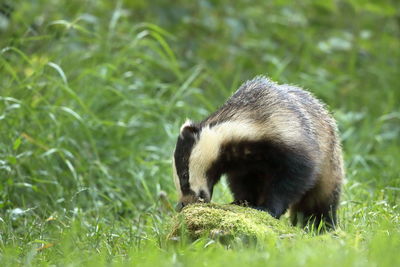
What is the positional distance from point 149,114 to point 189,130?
2.25 meters

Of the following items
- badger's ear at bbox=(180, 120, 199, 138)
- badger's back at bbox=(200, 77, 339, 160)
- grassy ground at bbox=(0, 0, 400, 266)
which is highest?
badger's back at bbox=(200, 77, 339, 160)

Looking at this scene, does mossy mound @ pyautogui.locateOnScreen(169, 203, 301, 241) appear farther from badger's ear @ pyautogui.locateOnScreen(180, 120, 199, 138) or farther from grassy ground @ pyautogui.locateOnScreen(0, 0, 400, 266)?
badger's ear @ pyautogui.locateOnScreen(180, 120, 199, 138)

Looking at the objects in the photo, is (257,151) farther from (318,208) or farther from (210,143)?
(318,208)

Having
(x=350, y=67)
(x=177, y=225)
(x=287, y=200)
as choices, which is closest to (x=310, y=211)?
(x=287, y=200)

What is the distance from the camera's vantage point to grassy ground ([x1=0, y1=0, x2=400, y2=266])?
163 inches

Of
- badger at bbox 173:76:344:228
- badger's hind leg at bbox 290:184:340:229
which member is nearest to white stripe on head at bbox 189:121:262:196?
badger at bbox 173:76:344:228

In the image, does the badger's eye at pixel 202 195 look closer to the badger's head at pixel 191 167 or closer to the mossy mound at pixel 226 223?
the badger's head at pixel 191 167

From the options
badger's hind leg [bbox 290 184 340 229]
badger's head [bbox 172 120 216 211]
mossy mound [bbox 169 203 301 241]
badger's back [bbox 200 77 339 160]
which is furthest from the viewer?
badger's hind leg [bbox 290 184 340 229]

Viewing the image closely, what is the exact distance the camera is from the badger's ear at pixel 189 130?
491 cm

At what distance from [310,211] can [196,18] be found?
4271mm

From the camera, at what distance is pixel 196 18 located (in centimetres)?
925

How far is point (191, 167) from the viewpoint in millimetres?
4816

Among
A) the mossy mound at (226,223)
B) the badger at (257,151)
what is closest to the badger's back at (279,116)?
the badger at (257,151)

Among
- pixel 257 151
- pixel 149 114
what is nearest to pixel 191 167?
pixel 257 151
